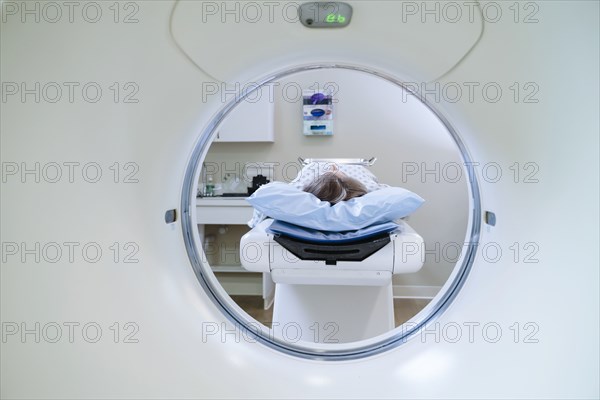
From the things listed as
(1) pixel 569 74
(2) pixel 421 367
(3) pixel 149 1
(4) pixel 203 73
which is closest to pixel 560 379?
(2) pixel 421 367

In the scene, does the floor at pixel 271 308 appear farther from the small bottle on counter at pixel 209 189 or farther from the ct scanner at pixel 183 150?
the ct scanner at pixel 183 150

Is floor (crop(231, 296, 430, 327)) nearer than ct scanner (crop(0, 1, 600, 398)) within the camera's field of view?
No

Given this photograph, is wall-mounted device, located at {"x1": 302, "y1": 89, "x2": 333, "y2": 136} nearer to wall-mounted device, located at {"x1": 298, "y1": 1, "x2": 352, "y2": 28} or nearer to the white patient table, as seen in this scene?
the white patient table

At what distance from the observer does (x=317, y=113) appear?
10.7 ft

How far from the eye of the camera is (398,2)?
0.74 metres

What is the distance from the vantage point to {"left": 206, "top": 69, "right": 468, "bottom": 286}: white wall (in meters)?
3.29

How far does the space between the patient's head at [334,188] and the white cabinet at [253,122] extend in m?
1.11

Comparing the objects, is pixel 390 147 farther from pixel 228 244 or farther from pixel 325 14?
pixel 325 14

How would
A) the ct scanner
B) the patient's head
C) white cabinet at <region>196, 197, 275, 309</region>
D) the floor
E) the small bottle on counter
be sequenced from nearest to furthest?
the ct scanner
the patient's head
the floor
white cabinet at <region>196, 197, 275, 309</region>
the small bottle on counter

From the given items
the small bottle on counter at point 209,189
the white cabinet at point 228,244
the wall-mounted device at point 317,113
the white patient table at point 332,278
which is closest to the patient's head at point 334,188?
the white patient table at point 332,278

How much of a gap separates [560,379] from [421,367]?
233 millimetres

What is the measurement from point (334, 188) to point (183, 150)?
1.33 meters

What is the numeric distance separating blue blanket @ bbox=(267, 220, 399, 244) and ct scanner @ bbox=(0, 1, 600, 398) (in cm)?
66

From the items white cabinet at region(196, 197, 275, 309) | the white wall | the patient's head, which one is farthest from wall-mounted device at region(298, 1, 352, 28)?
the white wall
